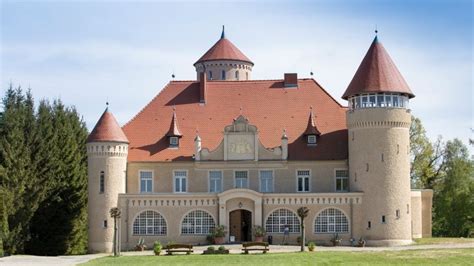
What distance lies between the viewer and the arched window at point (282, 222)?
61.2 meters

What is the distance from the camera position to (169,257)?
48.8 meters

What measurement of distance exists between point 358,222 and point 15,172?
22063mm

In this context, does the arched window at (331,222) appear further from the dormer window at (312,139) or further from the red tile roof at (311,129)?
the red tile roof at (311,129)

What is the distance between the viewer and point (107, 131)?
6191cm

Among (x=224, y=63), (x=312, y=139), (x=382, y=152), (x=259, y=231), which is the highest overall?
(x=224, y=63)

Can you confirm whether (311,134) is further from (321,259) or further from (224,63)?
(321,259)

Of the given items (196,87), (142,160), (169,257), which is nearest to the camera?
(169,257)

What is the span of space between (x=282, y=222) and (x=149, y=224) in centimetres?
872

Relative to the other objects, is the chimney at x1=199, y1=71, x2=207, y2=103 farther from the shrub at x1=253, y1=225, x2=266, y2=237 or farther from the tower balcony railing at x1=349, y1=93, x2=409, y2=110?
the tower balcony railing at x1=349, y1=93, x2=409, y2=110

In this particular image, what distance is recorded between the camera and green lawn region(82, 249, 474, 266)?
42.6 m

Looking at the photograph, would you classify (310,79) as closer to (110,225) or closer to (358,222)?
(358,222)

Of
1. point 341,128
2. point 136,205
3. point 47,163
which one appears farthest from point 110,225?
point 341,128

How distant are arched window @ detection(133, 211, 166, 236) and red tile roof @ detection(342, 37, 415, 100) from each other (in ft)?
48.1

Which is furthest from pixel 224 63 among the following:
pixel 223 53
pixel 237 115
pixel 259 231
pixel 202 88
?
pixel 259 231
